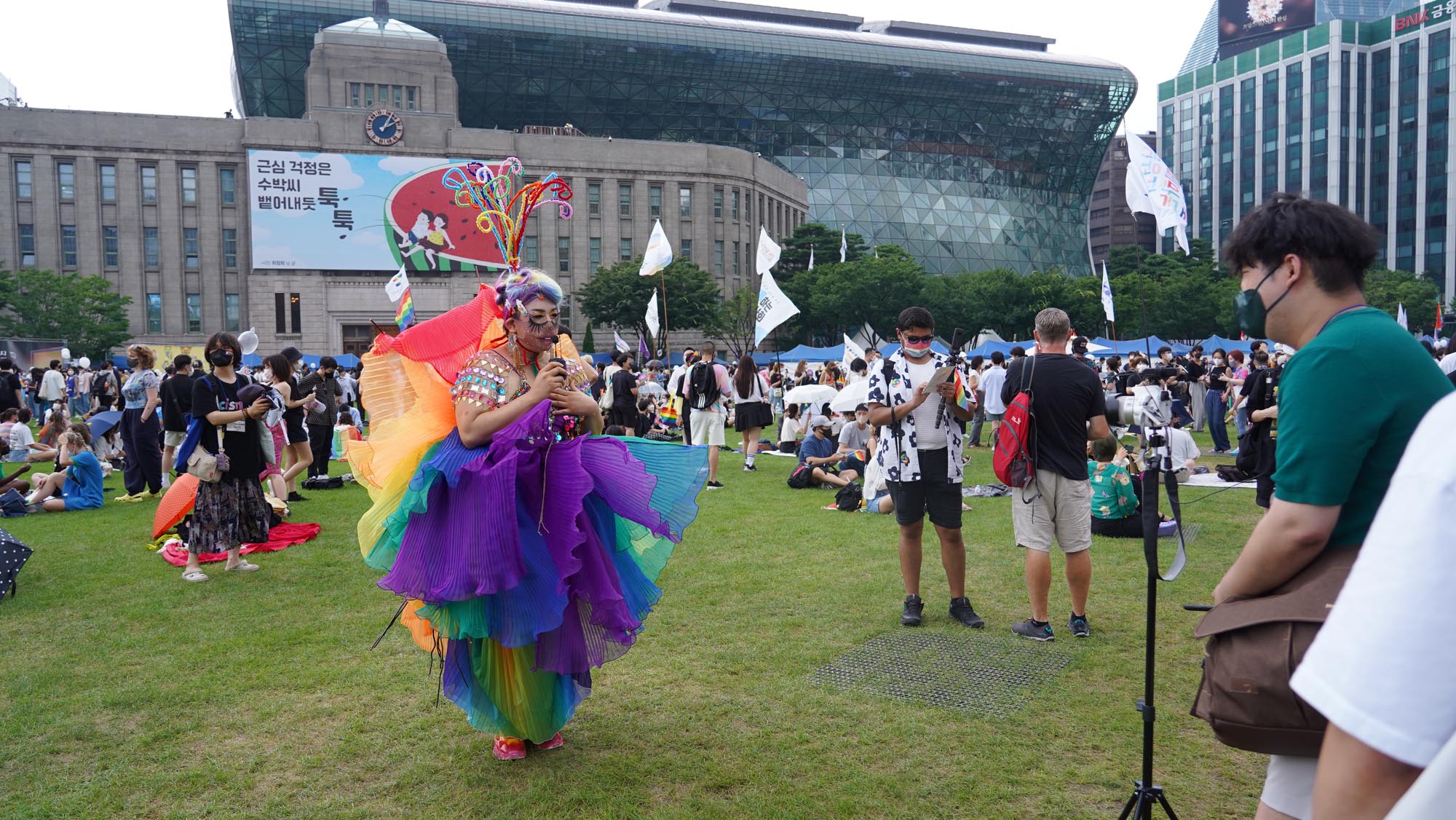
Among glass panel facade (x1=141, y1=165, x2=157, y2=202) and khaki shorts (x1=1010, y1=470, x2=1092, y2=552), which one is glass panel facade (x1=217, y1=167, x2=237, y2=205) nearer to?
glass panel facade (x1=141, y1=165, x2=157, y2=202)

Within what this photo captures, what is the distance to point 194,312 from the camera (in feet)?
189

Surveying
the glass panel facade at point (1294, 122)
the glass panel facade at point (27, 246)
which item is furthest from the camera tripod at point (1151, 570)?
the glass panel facade at point (1294, 122)

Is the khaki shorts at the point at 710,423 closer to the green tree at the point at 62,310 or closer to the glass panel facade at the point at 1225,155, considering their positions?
the green tree at the point at 62,310

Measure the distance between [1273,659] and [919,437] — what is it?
13.4 feet

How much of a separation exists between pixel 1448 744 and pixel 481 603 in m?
3.37

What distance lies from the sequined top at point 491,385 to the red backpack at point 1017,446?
286 centimetres

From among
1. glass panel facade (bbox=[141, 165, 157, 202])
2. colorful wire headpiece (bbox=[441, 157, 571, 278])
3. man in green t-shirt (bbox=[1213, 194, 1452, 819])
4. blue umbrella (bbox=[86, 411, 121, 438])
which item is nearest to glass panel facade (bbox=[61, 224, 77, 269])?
glass panel facade (bbox=[141, 165, 157, 202])

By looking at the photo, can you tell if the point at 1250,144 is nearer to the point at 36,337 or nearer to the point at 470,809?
the point at 36,337

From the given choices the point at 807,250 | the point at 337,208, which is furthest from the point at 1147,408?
the point at 807,250

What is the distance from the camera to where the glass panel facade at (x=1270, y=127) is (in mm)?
101938

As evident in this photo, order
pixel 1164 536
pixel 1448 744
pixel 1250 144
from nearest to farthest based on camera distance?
1. pixel 1448 744
2. pixel 1164 536
3. pixel 1250 144

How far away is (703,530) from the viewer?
378 inches

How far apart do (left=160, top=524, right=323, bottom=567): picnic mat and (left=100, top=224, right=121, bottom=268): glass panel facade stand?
57.5m

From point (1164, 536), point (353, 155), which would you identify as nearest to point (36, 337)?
point (353, 155)
